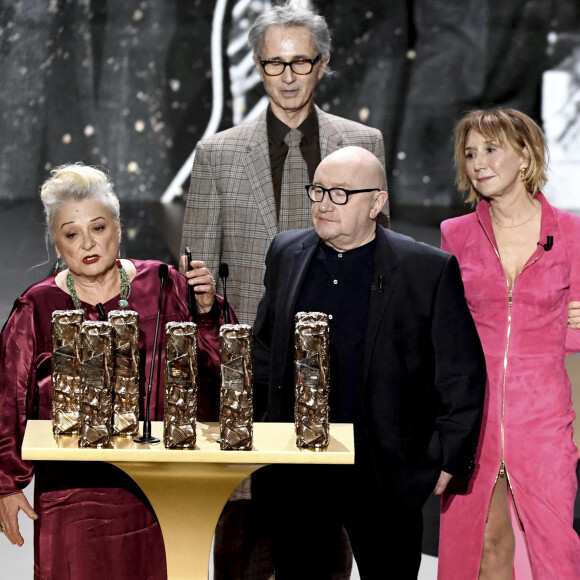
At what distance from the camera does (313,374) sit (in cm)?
262

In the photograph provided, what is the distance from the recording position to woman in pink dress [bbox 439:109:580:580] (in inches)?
136

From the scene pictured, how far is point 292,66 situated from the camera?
3.89m

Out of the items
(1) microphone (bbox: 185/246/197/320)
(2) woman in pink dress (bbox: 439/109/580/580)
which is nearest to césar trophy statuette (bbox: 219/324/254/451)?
(1) microphone (bbox: 185/246/197/320)

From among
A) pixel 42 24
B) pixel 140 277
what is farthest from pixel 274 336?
pixel 42 24

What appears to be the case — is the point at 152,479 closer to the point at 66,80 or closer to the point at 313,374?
the point at 313,374

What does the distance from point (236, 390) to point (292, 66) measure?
1666 millimetres

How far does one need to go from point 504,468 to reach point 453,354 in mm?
597

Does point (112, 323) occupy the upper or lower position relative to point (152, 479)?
upper

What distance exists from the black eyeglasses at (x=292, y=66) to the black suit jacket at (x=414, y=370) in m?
0.98

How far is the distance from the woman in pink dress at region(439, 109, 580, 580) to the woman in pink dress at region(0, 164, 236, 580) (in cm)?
89

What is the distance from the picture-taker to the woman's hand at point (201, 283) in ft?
10.2

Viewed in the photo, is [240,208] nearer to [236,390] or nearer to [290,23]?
[290,23]

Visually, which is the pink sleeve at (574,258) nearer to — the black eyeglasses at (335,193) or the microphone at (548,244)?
the microphone at (548,244)

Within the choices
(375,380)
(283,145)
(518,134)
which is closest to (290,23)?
(283,145)
